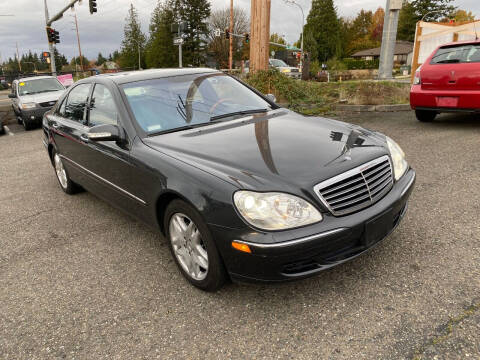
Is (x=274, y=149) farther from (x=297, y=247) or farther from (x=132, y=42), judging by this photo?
(x=132, y=42)

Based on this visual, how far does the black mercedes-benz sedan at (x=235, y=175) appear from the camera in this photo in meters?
2.23

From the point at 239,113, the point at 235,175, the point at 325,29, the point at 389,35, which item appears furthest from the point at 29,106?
the point at 325,29

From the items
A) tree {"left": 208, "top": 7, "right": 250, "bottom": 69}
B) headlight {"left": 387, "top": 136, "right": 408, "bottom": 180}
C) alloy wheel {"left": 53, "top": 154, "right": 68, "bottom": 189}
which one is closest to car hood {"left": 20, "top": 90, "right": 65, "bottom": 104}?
alloy wheel {"left": 53, "top": 154, "right": 68, "bottom": 189}

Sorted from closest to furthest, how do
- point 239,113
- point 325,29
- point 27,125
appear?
point 239,113
point 27,125
point 325,29

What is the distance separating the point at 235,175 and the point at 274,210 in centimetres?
34

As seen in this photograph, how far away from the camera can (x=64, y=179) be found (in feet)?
16.6

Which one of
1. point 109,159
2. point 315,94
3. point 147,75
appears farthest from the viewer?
point 315,94

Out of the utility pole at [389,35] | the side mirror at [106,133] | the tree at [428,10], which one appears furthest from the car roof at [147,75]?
the tree at [428,10]

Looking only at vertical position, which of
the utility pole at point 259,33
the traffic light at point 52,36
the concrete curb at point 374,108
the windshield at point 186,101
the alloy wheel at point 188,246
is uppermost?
→ the traffic light at point 52,36

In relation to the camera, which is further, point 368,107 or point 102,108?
point 368,107

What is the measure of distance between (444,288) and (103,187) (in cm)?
298

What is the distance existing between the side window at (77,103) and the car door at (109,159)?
204 mm

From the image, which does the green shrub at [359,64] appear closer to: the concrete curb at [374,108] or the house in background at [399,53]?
the house in background at [399,53]

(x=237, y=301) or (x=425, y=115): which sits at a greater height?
(x=425, y=115)
